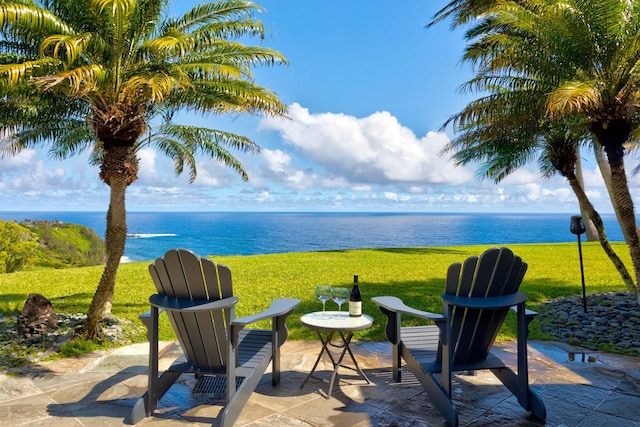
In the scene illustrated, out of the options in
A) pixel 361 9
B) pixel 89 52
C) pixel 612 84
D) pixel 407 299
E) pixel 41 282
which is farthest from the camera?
pixel 361 9

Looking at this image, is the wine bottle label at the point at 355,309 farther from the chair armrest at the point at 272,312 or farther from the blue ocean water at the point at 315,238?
the blue ocean water at the point at 315,238

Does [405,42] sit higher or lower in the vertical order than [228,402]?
higher

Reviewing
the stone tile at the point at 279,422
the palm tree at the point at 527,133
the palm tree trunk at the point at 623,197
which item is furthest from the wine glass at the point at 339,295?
the palm tree at the point at 527,133

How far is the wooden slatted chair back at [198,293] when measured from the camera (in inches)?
122

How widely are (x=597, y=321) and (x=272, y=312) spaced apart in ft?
18.5

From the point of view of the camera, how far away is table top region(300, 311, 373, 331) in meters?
3.71

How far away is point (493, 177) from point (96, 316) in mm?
12968

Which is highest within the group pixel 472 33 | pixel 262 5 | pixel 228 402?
pixel 472 33

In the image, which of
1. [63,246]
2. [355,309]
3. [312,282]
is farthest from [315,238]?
[355,309]

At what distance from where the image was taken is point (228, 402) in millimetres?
2984

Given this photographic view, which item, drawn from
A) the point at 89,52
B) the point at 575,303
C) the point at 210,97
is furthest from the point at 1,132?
the point at 575,303

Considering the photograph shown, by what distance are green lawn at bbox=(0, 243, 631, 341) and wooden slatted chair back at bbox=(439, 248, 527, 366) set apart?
2.39 meters

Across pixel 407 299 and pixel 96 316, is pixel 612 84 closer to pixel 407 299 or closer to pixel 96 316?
pixel 407 299

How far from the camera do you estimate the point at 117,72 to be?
207 inches
